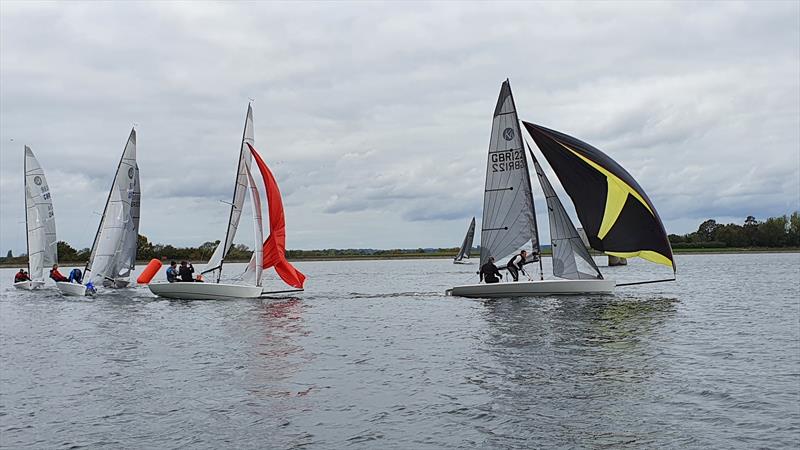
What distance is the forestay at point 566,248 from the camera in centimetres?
2973

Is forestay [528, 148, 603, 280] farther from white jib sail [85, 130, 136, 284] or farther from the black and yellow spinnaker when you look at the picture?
white jib sail [85, 130, 136, 284]

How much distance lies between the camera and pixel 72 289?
3947 cm

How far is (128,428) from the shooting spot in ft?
37.6

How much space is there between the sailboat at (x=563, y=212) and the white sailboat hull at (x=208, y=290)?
901cm

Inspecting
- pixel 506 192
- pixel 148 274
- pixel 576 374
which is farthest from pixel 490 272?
pixel 148 274

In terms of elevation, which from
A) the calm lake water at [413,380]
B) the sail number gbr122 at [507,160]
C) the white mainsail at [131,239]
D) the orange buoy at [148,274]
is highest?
the sail number gbr122 at [507,160]

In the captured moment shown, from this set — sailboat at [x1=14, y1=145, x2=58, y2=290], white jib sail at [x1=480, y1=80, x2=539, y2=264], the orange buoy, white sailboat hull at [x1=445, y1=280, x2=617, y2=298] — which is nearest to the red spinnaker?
the orange buoy

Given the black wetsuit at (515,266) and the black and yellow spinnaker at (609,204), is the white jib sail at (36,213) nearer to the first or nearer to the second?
the black wetsuit at (515,266)

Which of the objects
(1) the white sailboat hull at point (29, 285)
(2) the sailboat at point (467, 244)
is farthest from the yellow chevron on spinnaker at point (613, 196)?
(2) the sailboat at point (467, 244)

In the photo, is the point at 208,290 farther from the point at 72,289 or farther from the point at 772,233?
the point at 772,233

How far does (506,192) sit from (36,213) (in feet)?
102

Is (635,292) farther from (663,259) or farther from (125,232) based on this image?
(125,232)

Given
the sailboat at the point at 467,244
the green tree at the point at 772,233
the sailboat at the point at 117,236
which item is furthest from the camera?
the green tree at the point at 772,233

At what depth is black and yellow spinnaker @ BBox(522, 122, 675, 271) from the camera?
29.6 m
